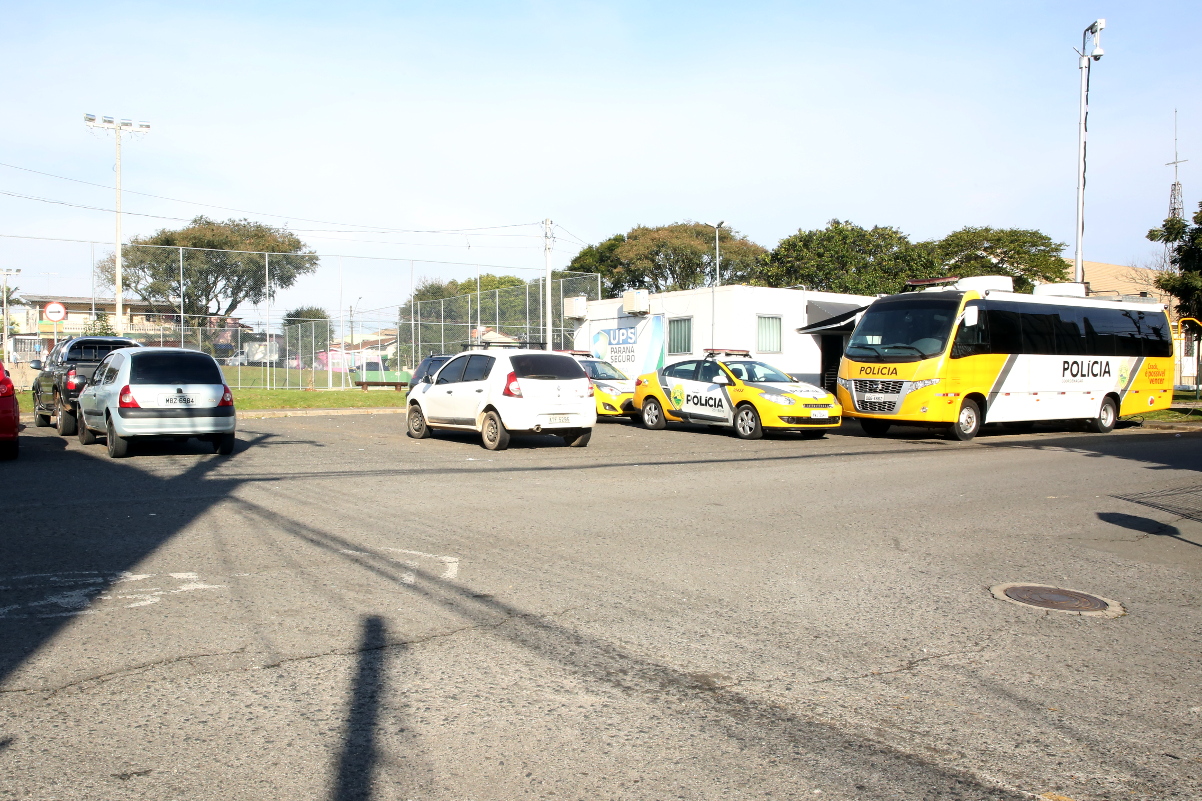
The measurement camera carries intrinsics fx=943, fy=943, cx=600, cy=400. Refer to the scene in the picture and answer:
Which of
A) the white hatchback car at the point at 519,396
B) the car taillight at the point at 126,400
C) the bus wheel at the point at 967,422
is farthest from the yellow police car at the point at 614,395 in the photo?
the car taillight at the point at 126,400

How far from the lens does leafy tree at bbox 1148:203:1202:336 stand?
28.7 meters

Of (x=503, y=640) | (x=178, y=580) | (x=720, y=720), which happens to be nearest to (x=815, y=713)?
(x=720, y=720)

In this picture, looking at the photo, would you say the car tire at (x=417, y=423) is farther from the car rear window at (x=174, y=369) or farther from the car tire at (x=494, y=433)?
→ the car rear window at (x=174, y=369)

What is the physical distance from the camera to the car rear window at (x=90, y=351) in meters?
18.4

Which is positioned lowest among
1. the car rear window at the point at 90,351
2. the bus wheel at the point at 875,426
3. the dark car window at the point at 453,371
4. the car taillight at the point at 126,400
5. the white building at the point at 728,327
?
the bus wheel at the point at 875,426

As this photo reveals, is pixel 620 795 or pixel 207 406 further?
pixel 207 406

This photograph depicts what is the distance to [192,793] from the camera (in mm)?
3301

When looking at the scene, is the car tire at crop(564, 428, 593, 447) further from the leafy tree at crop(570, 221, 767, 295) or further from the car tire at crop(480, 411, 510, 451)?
the leafy tree at crop(570, 221, 767, 295)

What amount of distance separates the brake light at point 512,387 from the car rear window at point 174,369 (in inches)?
170

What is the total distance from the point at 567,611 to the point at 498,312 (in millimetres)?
36626

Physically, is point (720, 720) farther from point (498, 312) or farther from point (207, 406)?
point (498, 312)

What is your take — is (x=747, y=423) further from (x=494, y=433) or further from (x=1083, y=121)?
(x=1083, y=121)

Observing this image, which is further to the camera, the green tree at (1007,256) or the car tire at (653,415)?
Result: the green tree at (1007,256)

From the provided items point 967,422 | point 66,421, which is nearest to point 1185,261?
point 967,422
